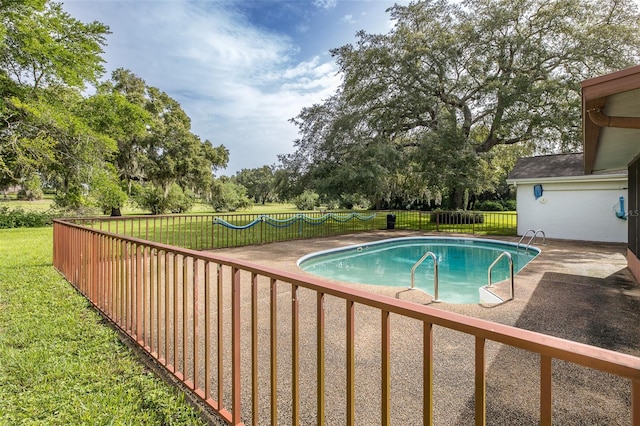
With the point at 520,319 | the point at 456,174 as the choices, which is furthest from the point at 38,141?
→ the point at 456,174

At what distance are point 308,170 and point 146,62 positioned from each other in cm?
782

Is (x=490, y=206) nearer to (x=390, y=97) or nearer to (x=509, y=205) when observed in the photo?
(x=509, y=205)

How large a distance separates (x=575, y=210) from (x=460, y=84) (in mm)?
6648

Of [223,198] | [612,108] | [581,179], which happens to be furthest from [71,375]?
[223,198]

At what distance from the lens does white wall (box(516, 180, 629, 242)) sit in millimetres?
10438

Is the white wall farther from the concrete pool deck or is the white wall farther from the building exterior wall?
the concrete pool deck

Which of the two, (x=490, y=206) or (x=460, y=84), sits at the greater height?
(x=460, y=84)

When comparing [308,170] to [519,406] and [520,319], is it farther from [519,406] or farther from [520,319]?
[519,406]

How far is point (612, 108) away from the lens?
2.78 metres

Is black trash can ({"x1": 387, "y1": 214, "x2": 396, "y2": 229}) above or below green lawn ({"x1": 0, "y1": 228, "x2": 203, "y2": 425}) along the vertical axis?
above

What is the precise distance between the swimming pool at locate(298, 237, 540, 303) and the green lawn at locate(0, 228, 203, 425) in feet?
15.7

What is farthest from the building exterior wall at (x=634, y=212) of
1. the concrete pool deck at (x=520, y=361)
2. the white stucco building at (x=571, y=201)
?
the white stucco building at (x=571, y=201)

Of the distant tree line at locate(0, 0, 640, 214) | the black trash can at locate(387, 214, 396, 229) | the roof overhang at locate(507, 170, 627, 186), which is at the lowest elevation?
the black trash can at locate(387, 214, 396, 229)

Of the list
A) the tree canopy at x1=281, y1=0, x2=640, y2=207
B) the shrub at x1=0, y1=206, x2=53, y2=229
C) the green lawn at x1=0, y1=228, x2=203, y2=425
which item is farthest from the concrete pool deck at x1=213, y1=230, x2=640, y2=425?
the shrub at x1=0, y1=206, x2=53, y2=229
